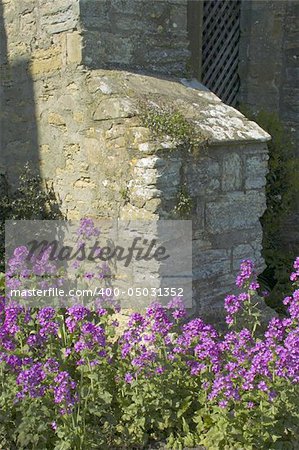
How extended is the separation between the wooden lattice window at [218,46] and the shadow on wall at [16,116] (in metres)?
2.11

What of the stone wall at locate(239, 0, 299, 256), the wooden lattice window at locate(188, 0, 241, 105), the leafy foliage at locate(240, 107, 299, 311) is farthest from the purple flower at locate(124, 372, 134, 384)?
the wooden lattice window at locate(188, 0, 241, 105)

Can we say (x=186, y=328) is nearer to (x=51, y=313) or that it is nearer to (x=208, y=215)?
(x=51, y=313)

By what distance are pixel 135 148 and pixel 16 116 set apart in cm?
148

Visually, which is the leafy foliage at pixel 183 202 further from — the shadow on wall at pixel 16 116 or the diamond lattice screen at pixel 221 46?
the diamond lattice screen at pixel 221 46

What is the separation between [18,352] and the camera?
2.96 meters

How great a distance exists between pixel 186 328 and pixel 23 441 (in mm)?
998

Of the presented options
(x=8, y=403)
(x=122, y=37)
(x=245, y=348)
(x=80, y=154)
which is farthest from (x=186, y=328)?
(x=122, y=37)

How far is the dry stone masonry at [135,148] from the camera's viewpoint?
11.7 ft

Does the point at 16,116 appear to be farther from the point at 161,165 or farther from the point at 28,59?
the point at 161,165

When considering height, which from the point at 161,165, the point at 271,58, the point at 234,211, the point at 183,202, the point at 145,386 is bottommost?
the point at 145,386

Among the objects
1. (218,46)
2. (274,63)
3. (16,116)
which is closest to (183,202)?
(16,116)

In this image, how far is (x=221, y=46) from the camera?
614 cm

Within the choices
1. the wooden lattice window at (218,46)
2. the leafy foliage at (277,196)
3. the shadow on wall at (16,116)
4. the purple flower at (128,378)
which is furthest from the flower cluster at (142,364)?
the wooden lattice window at (218,46)

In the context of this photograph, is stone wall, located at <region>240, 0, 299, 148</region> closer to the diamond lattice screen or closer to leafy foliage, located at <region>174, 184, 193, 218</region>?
the diamond lattice screen
